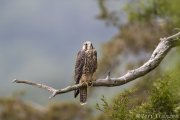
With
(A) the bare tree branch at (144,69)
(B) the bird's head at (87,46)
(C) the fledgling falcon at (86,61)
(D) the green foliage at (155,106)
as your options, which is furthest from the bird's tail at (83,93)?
(D) the green foliage at (155,106)

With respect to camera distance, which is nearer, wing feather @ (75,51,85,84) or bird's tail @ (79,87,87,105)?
bird's tail @ (79,87,87,105)

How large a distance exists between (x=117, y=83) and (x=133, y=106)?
403 mm

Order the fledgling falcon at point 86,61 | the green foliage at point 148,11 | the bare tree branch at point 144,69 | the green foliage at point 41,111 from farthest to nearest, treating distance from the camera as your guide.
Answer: the green foliage at point 41,111 < the green foliage at point 148,11 < the fledgling falcon at point 86,61 < the bare tree branch at point 144,69

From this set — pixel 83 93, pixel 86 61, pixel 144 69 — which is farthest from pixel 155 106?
pixel 86 61

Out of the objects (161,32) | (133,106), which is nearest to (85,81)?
(133,106)

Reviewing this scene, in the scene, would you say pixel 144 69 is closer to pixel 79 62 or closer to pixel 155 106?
pixel 155 106

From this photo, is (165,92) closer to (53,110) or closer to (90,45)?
(90,45)

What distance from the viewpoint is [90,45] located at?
475 inches

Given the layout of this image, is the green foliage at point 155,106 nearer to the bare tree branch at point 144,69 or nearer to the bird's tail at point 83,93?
the bare tree branch at point 144,69

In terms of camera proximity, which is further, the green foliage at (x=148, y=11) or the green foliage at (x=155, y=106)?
the green foliage at (x=148, y=11)

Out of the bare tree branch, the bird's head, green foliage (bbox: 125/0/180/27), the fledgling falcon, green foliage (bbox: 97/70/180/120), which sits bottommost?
green foliage (bbox: 97/70/180/120)

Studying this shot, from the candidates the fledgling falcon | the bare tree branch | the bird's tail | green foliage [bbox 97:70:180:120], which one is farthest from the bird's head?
green foliage [bbox 97:70:180:120]

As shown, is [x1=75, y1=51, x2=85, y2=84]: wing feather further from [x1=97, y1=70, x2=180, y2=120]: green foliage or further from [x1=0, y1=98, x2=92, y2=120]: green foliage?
[x1=0, y1=98, x2=92, y2=120]: green foliage

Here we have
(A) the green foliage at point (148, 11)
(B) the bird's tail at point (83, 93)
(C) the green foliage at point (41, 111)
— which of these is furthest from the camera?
(C) the green foliage at point (41, 111)
